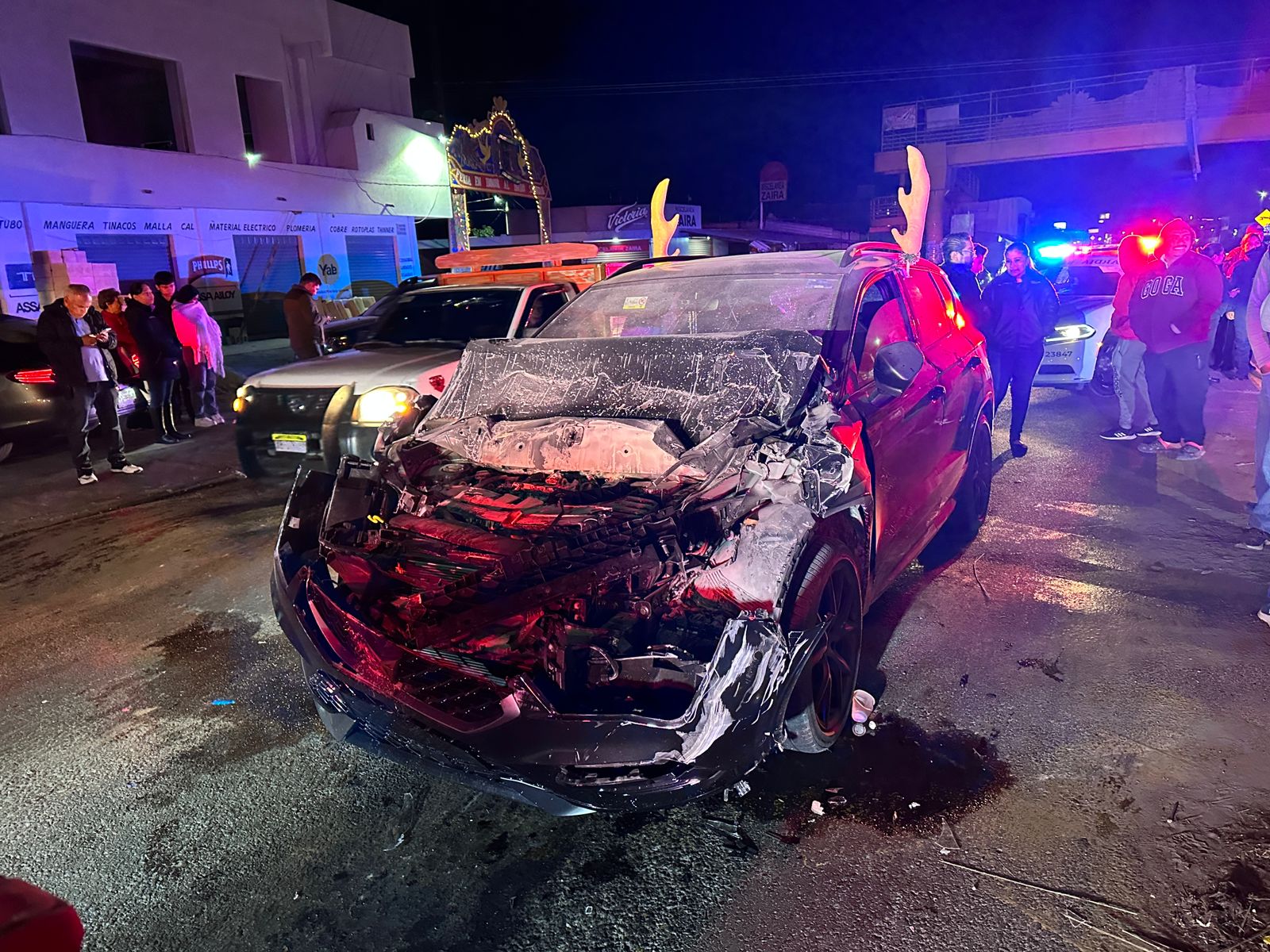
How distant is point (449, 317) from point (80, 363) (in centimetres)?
328

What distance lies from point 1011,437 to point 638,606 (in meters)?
6.11

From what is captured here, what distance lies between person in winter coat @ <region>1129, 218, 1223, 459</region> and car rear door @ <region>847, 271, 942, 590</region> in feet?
12.9

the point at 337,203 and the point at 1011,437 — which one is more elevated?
the point at 337,203

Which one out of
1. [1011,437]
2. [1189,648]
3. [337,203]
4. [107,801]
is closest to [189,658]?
[107,801]

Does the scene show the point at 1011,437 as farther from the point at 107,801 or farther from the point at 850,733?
the point at 107,801

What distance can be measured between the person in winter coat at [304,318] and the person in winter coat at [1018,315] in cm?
770

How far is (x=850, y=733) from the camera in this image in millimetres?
3277

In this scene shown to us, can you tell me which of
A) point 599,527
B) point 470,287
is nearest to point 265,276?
point 470,287

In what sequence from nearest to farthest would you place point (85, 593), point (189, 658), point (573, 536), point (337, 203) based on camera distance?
1. point (573, 536)
2. point (189, 658)
3. point (85, 593)
4. point (337, 203)

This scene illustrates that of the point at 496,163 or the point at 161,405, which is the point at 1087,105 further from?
the point at 161,405

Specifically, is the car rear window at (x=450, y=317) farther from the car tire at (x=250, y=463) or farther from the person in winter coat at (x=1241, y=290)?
the person in winter coat at (x=1241, y=290)

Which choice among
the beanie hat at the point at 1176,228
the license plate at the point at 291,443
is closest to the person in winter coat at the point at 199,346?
the license plate at the point at 291,443

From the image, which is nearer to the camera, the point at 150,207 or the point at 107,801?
the point at 107,801

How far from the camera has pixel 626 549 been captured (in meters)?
2.80
